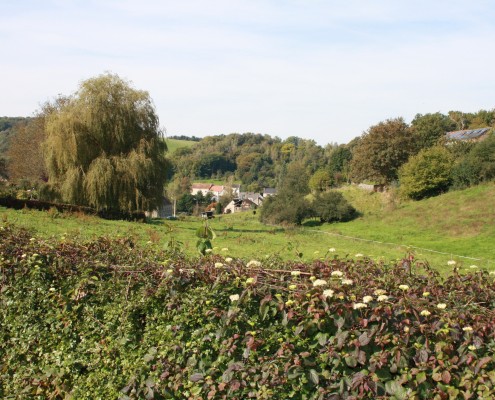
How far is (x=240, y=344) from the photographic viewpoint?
4020mm

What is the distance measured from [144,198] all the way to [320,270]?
79.1 ft

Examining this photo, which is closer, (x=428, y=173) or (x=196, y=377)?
(x=196, y=377)

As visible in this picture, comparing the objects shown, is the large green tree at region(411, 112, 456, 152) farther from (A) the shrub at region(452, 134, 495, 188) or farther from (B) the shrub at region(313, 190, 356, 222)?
(B) the shrub at region(313, 190, 356, 222)

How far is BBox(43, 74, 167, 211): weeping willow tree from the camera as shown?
26.7 meters

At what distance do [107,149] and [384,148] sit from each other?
96.3 ft

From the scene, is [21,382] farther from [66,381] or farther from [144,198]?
[144,198]

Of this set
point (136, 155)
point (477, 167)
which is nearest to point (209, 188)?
point (477, 167)

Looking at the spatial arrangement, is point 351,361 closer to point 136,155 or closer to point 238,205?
point 136,155

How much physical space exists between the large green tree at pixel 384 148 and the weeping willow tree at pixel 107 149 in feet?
83.6

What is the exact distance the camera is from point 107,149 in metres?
28.6

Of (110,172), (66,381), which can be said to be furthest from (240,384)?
(110,172)

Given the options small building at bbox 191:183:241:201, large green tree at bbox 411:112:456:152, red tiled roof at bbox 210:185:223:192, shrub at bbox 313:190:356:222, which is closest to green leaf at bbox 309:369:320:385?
shrub at bbox 313:190:356:222

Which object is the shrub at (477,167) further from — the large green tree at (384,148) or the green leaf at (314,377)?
the green leaf at (314,377)

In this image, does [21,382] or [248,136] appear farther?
[248,136]
